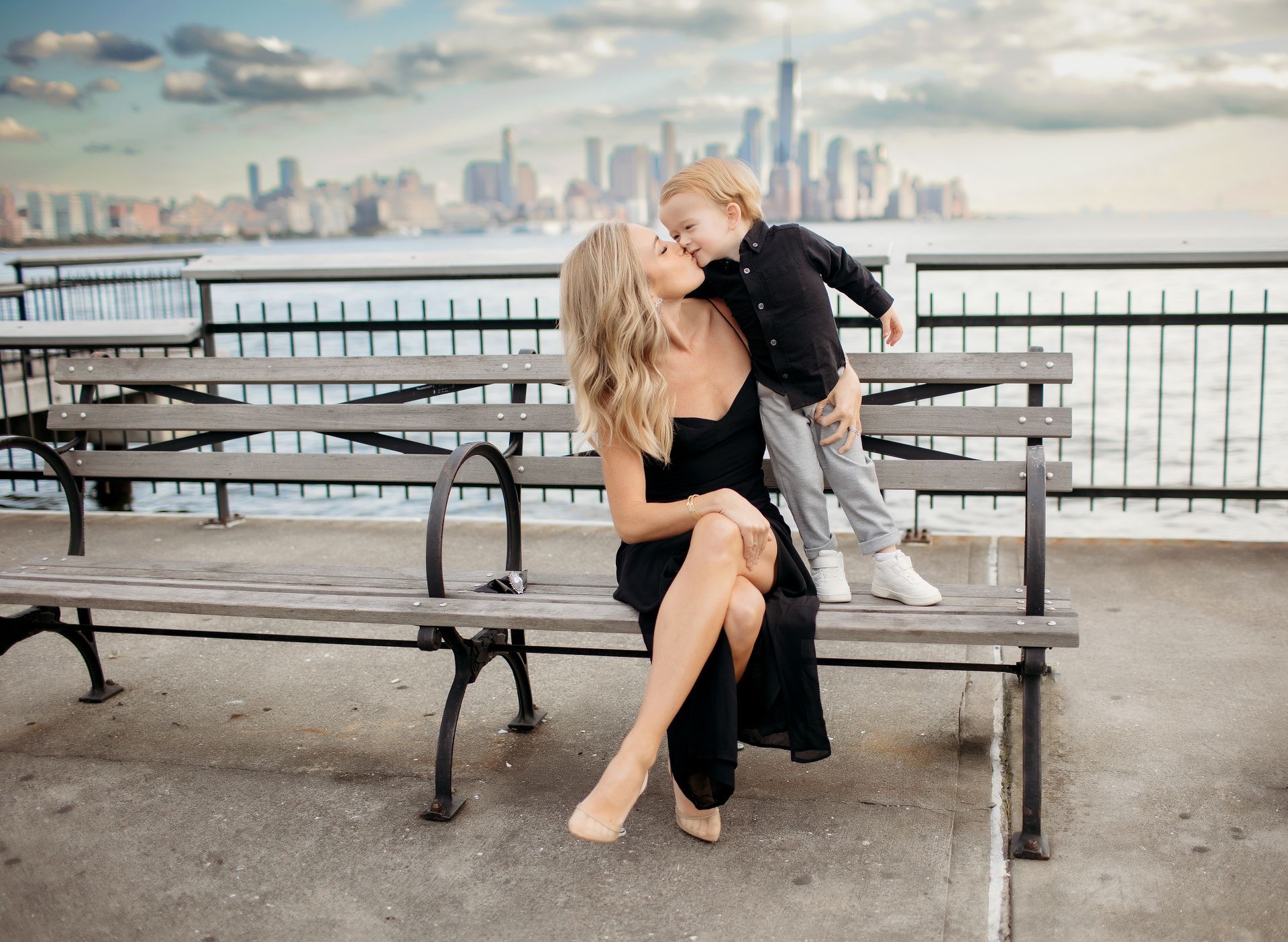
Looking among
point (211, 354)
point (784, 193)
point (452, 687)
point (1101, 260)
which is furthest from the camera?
point (784, 193)

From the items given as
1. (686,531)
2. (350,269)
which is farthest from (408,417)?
(350,269)

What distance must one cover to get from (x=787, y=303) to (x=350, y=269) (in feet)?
10.4

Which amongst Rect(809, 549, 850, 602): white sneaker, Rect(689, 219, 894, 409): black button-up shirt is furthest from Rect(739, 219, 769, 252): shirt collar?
Rect(809, 549, 850, 602): white sneaker

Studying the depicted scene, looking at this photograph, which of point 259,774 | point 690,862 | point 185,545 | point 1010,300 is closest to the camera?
point 690,862

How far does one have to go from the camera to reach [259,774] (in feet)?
10.7

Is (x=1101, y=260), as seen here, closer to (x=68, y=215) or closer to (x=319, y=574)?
(x=319, y=574)

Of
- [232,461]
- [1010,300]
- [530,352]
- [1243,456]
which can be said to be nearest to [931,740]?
[530,352]

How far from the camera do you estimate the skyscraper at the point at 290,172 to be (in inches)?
2424

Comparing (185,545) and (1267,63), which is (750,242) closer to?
(185,545)

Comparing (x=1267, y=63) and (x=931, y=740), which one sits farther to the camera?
(x=1267, y=63)

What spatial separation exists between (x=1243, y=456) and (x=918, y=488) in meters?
8.30

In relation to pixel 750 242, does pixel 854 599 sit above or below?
below

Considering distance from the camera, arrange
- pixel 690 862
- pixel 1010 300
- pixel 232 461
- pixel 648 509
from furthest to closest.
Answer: pixel 1010 300, pixel 232 461, pixel 648 509, pixel 690 862

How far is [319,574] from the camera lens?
338cm
